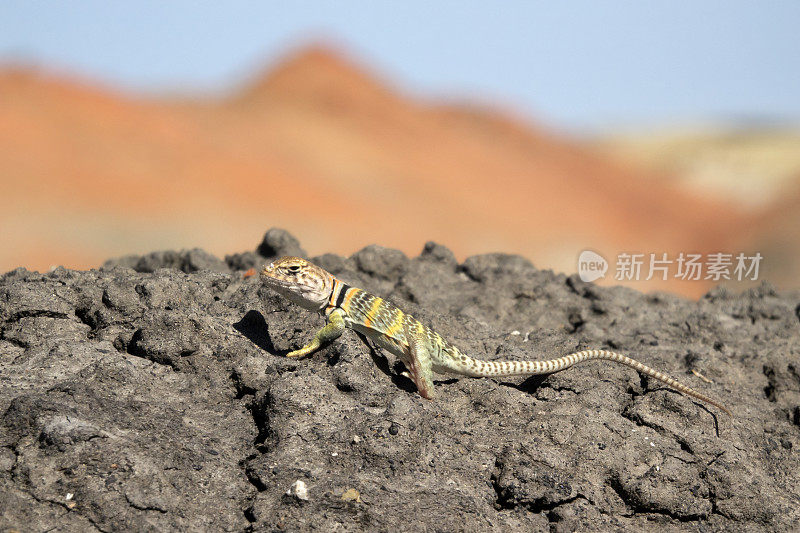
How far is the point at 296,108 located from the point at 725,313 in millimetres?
40478

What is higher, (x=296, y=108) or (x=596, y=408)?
(x=296, y=108)

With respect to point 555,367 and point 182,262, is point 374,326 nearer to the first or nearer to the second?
point 555,367

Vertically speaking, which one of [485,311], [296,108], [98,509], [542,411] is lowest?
[98,509]

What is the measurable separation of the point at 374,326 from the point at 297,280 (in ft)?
2.37

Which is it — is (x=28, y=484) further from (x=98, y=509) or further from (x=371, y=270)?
(x=371, y=270)

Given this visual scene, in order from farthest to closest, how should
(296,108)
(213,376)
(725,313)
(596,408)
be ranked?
(296,108), (725,313), (596,408), (213,376)

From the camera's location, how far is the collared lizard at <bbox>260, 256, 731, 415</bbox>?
5.51 m

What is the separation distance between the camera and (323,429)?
500 cm

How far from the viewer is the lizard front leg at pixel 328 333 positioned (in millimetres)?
5543

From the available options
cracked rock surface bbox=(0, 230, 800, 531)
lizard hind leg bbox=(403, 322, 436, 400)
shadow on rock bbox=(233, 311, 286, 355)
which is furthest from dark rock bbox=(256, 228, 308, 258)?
lizard hind leg bbox=(403, 322, 436, 400)

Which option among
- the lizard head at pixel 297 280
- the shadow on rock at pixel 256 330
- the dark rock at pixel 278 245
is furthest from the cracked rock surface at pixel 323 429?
the dark rock at pixel 278 245

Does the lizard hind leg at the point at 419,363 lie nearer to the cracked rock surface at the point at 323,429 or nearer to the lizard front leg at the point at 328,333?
the cracked rock surface at the point at 323,429

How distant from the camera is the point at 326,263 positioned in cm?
819

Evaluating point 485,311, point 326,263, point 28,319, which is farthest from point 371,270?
point 28,319
